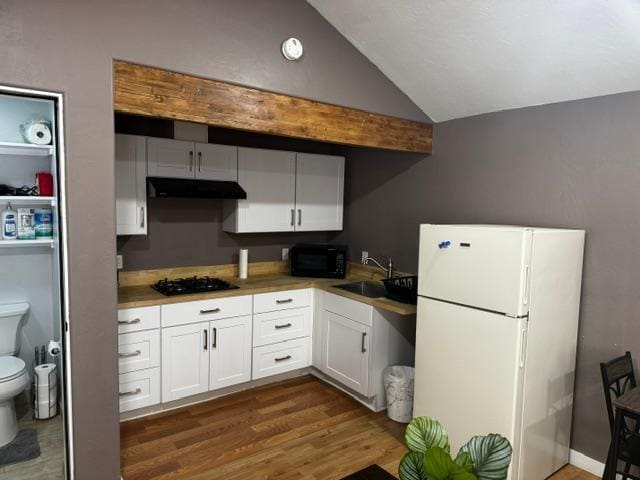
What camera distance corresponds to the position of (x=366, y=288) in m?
3.91

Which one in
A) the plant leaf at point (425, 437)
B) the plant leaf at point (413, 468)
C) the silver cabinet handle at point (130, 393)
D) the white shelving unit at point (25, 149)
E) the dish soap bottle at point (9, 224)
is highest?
the white shelving unit at point (25, 149)

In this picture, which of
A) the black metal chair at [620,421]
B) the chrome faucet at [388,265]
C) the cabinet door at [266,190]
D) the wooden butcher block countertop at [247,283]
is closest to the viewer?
the black metal chair at [620,421]

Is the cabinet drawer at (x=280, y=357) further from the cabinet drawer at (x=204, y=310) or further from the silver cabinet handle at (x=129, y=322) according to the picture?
the silver cabinet handle at (x=129, y=322)

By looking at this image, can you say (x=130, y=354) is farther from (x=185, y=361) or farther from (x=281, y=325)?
(x=281, y=325)

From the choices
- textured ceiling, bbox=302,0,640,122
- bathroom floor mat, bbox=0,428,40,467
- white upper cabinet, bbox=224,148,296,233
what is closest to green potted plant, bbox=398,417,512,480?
textured ceiling, bbox=302,0,640,122

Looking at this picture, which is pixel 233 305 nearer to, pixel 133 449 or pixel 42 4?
pixel 133 449

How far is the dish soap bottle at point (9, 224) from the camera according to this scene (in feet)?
8.45

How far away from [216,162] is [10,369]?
1948 mm

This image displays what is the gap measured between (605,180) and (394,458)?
211cm

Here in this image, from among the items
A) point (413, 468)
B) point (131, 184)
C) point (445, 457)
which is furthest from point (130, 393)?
point (445, 457)

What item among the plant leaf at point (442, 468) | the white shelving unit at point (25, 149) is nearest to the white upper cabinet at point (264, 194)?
the white shelving unit at point (25, 149)

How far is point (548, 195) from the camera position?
284 cm

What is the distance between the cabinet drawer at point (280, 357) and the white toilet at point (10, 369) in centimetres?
158

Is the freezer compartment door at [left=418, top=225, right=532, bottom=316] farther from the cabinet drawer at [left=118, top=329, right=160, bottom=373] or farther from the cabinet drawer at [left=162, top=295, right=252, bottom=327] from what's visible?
the cabinet drawer at [left=118, top=329, right=160, bottom=373]
